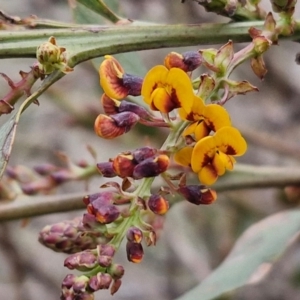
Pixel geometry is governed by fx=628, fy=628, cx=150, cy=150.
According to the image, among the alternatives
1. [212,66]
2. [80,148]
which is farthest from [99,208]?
[80,148]

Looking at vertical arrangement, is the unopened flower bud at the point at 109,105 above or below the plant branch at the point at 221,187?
above

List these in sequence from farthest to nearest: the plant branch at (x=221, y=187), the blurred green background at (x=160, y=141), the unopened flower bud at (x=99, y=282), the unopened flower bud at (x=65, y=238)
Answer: the blurred green background at (x=160, y=141)
the plant branch at (x=221, y=187)
the unopened flower bud at (x=65, y=238)
the unopened flower bud at (x=99, y=282)

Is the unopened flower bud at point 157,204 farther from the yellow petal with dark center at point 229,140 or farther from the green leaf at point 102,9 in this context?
the green leaf at point 102,9

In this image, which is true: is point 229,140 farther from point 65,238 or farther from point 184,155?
point 65,238

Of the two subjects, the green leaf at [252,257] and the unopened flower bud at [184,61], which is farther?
the green leaf at [252,257]

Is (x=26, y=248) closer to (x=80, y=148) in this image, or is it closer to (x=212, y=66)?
(x=80, y=148)

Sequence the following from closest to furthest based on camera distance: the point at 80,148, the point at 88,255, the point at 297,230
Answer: the point at 88,255 → the point at 297,230 → the point at 80,148

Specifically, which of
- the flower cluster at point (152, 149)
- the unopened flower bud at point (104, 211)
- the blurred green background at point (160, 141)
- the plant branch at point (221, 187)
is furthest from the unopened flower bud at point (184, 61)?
the blurred green background at point (160, 141)

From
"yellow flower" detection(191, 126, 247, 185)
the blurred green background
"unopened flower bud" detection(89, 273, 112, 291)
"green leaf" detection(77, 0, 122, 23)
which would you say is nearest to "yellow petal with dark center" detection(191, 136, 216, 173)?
"yellow flower" detection(191, 126, 247, 185)
